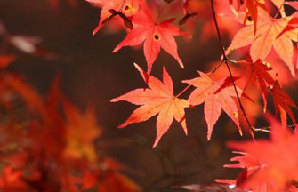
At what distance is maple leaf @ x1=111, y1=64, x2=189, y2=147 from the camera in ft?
2.87

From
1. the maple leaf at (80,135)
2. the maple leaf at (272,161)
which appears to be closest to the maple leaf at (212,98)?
the maple leaf at (272,161)

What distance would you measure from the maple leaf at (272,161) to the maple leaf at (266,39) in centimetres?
16

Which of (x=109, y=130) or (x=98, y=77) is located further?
(x=98, y=77)

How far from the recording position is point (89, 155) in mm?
1707

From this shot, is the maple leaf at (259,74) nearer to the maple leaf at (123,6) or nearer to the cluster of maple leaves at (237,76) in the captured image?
the cluster of maple leaves at (237,76)

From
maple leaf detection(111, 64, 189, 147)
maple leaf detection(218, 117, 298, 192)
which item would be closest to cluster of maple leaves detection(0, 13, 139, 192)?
maple leaf detection(111, 64, 189, 147)

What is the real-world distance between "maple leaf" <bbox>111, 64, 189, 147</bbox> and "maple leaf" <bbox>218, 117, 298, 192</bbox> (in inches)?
6.4

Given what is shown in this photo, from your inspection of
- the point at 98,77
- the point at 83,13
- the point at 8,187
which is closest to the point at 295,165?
the point at 8,187

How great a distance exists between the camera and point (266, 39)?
0.85 metres

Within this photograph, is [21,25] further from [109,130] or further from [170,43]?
[170,43]

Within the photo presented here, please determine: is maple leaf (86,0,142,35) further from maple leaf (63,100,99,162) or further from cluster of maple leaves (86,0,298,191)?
maple leaf (63,100,99,162)

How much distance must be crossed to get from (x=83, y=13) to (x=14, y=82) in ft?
6.36

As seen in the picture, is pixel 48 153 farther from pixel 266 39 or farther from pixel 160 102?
pixel 266 39

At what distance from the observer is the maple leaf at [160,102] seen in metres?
0.87
